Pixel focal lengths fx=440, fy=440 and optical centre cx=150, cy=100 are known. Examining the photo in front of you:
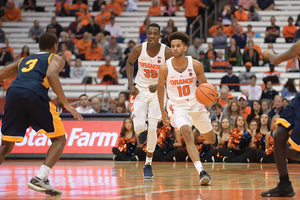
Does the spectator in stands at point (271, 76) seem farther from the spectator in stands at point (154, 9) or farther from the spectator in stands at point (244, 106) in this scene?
the spectator in stands at point (154, 9)

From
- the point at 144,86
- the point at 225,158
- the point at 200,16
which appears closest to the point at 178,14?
the point at 200,16

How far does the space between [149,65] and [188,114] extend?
59.1 inches

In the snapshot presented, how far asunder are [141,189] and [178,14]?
50.2 ft

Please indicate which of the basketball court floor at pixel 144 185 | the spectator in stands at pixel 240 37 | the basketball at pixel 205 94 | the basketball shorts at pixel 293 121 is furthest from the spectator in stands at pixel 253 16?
the basketball shorts at pixel 293 121

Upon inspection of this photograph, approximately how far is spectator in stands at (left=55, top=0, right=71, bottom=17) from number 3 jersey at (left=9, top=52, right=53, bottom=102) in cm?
1607

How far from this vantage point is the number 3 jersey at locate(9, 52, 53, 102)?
5.69 metres

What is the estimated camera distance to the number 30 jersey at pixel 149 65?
8.26 meters

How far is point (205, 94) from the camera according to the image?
22.7ft

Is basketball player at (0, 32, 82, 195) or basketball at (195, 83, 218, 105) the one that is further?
basketball at (195, 83, 218, 105)

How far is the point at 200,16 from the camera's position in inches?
747

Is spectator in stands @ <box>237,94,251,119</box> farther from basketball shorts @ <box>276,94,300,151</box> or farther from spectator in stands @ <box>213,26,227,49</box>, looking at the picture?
basketball shorts @ <box>276,94,300,151</box>

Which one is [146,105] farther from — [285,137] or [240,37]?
[240,37]

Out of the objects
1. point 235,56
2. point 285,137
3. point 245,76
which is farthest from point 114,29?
point 285,137

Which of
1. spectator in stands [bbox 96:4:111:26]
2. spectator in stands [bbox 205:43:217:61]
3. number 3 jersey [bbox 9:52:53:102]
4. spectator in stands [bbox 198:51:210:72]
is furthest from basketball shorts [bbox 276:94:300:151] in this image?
spectator in stands [bbox 96:4:111:26]
